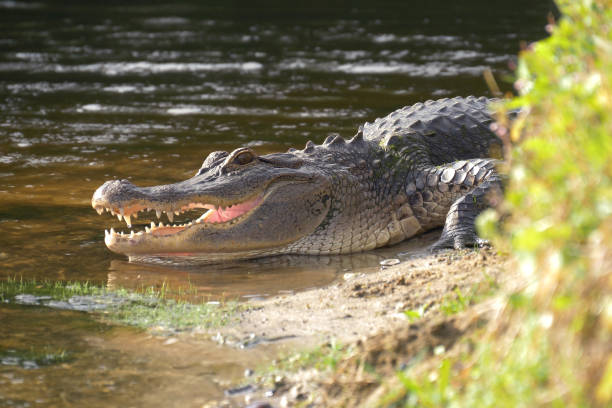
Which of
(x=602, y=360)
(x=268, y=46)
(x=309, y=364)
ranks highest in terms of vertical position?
(x=268, y=46)

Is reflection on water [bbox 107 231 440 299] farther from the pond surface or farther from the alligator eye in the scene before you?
the alligator eye

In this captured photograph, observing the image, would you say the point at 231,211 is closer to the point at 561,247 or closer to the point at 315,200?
the point at 315,200

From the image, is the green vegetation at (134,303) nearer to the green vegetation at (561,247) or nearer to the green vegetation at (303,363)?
the green vegetation at (303,363)

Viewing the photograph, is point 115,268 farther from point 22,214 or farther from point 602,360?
point 602,360

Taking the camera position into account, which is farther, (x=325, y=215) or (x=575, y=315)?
(x=325, y=215)

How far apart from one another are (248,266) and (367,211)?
104 centimetres

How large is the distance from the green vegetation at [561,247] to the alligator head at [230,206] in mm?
3468

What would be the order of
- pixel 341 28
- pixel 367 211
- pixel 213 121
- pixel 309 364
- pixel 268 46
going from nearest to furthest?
pixel 309 364
pixel 367 211
pixel 213 121
pixel 268 46
pixel 341 28

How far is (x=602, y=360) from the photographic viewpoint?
2541 millimetres

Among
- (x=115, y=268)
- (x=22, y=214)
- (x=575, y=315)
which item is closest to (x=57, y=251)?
(x=115, y=268)

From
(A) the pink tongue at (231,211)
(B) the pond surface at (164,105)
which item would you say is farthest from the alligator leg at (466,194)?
(A) the pink tongue at (231,211)

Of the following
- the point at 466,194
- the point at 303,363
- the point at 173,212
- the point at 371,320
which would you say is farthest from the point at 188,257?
the point at 303,363

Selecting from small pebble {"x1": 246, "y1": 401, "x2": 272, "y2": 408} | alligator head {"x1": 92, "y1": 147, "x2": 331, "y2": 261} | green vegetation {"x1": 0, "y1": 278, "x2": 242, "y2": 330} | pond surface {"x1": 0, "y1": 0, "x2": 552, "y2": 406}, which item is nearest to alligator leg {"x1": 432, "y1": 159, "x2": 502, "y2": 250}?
pond surface {"x1": 0, "y1": 0, "x2": 552, "y2": 406}

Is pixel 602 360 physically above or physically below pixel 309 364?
above
